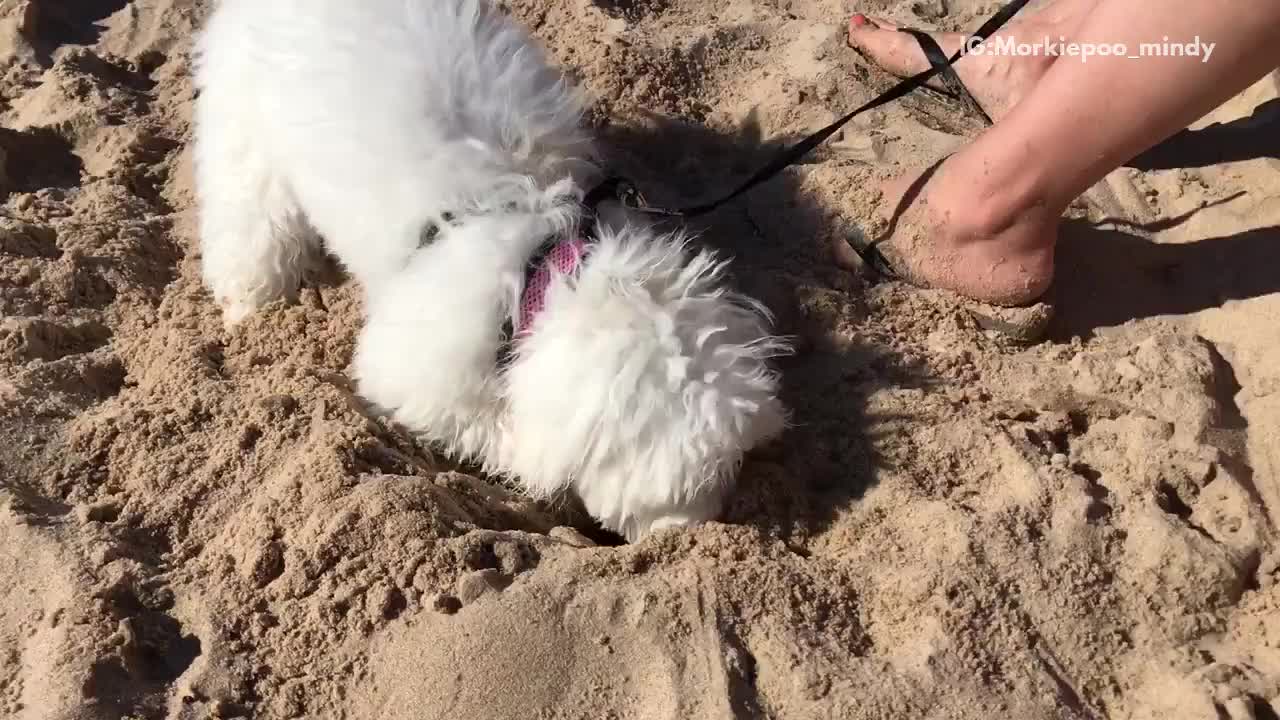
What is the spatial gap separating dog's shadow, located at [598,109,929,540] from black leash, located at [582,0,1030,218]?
11 centimetres

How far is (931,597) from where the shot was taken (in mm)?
1581

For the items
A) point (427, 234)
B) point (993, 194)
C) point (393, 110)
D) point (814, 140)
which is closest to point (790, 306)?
point (814, 140)

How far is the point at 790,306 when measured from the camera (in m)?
2.16

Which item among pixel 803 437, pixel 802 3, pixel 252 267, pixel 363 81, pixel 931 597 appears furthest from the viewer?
pixel 802 3

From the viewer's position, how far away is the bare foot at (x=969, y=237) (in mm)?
2068

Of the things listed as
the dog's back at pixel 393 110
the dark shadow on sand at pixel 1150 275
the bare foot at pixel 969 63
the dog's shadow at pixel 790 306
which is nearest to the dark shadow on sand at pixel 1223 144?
the dark shadow on sand at pixel 1150 275

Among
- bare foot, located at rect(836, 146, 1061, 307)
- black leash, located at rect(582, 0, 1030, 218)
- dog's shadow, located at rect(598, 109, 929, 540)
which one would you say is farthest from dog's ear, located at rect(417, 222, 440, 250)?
bare foot, located at rect(836, 146, 1061, 307)

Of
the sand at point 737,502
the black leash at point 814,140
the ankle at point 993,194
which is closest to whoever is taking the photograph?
the sand at point 737,502

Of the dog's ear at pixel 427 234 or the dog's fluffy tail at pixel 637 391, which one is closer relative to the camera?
the dog's fluffy tail at pixel 637 391

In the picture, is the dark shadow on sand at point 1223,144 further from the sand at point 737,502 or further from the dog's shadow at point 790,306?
the dog's shadow at point 790,306

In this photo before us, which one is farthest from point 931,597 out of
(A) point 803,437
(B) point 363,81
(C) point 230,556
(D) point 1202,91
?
(B) point 363,81

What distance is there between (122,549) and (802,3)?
257 cm

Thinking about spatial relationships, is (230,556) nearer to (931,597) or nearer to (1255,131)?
(931,597)

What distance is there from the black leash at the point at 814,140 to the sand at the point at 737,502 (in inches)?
7.6
